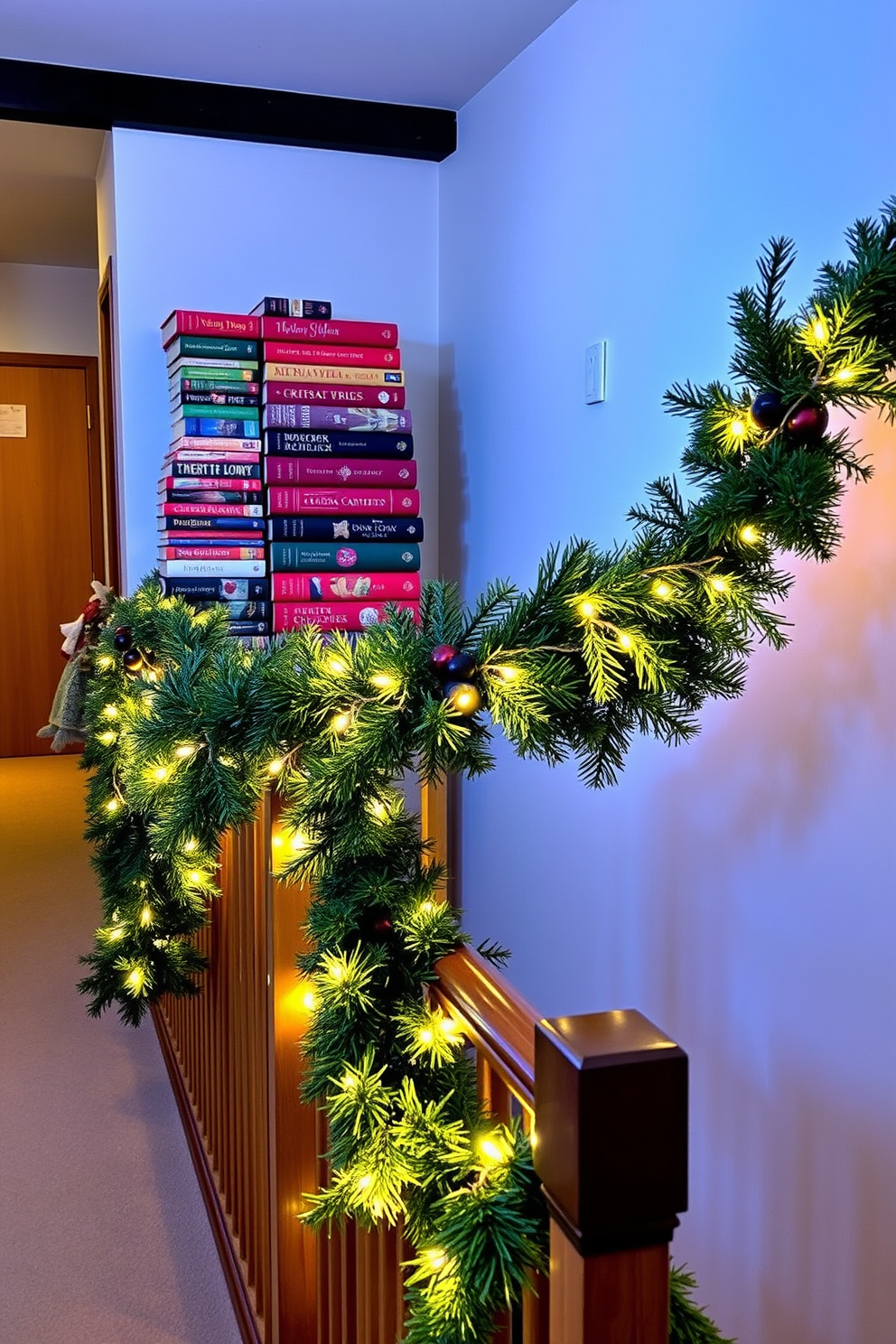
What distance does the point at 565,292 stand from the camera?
222 cm

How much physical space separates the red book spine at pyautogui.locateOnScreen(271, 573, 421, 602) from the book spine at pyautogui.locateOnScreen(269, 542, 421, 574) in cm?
2

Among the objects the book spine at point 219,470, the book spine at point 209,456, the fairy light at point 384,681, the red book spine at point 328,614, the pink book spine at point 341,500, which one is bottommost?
the fairy light at point 384,681

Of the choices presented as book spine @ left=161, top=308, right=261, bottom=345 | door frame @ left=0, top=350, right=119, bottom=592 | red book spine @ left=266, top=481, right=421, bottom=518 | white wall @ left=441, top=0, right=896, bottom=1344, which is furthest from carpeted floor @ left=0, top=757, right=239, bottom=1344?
door frame @ left=0, top=350, right=119, bottom=592

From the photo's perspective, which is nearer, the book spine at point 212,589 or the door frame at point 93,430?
the book spine at point 212,589

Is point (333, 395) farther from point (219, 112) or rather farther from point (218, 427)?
point (219, 112)

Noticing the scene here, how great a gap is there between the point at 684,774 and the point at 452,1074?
40.4 inches

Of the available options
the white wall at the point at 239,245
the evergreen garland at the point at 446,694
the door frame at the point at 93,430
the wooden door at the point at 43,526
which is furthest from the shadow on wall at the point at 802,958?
the wooden door at the point at 43,526

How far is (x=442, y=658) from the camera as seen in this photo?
3.29 ft

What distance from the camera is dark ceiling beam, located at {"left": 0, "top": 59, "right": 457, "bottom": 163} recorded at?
2.47m

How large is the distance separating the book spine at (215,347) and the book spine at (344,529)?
0.35 m

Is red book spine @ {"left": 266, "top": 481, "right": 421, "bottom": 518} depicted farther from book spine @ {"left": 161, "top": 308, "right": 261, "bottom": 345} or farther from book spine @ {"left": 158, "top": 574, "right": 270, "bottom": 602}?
book spine @ {"left": 161, "top": 308, "right": 261, "bottom": 345}

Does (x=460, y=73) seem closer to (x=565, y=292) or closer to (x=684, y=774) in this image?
(x=565, y=292)

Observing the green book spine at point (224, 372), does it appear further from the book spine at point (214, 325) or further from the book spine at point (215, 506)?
the book spine at point (215, 506)

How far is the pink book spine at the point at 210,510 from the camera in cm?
245
